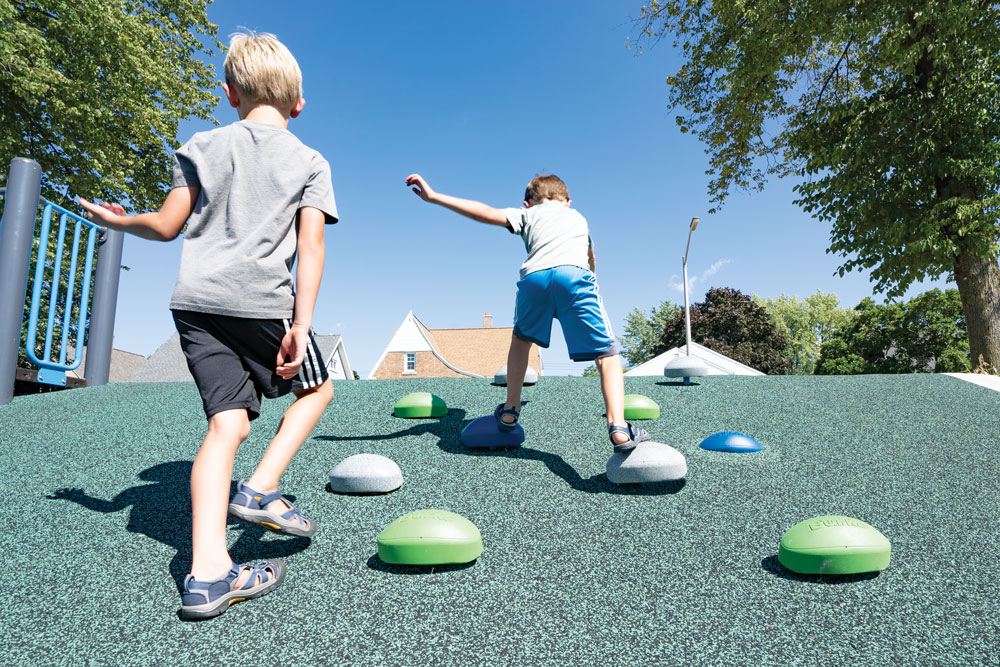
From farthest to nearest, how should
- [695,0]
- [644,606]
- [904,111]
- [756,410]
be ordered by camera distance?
1. [695,0]
2. [904,111]
3. [756,410]
4. [644,606]

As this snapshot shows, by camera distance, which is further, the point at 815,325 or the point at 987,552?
the point at 815,325

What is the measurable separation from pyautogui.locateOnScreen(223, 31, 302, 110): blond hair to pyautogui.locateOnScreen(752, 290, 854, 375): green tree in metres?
52.9

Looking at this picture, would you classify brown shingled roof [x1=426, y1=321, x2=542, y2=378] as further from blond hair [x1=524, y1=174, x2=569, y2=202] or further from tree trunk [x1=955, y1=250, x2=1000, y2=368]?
blond hair [x1=524, y1=174, x2=569, y2=202]

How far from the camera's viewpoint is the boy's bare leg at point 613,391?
2643 mm

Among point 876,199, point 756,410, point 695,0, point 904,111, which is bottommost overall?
point 756,410

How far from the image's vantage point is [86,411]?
416cm

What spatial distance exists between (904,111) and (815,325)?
44755mm

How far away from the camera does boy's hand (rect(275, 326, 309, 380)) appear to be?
185cm

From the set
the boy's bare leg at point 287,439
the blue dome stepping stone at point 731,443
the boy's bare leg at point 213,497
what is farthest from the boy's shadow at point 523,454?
the boy's bare leg at point 213,497

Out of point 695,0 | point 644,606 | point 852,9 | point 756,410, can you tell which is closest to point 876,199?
point 852,9

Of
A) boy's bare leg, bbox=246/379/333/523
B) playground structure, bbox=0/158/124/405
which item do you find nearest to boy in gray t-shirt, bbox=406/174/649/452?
boy's bare leg, bbox=246/379/333/523

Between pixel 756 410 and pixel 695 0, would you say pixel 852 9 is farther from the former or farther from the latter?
pixel 756 410

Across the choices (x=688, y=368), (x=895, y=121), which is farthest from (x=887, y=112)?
(x=688, y=368)

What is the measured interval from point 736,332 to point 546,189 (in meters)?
35.8
